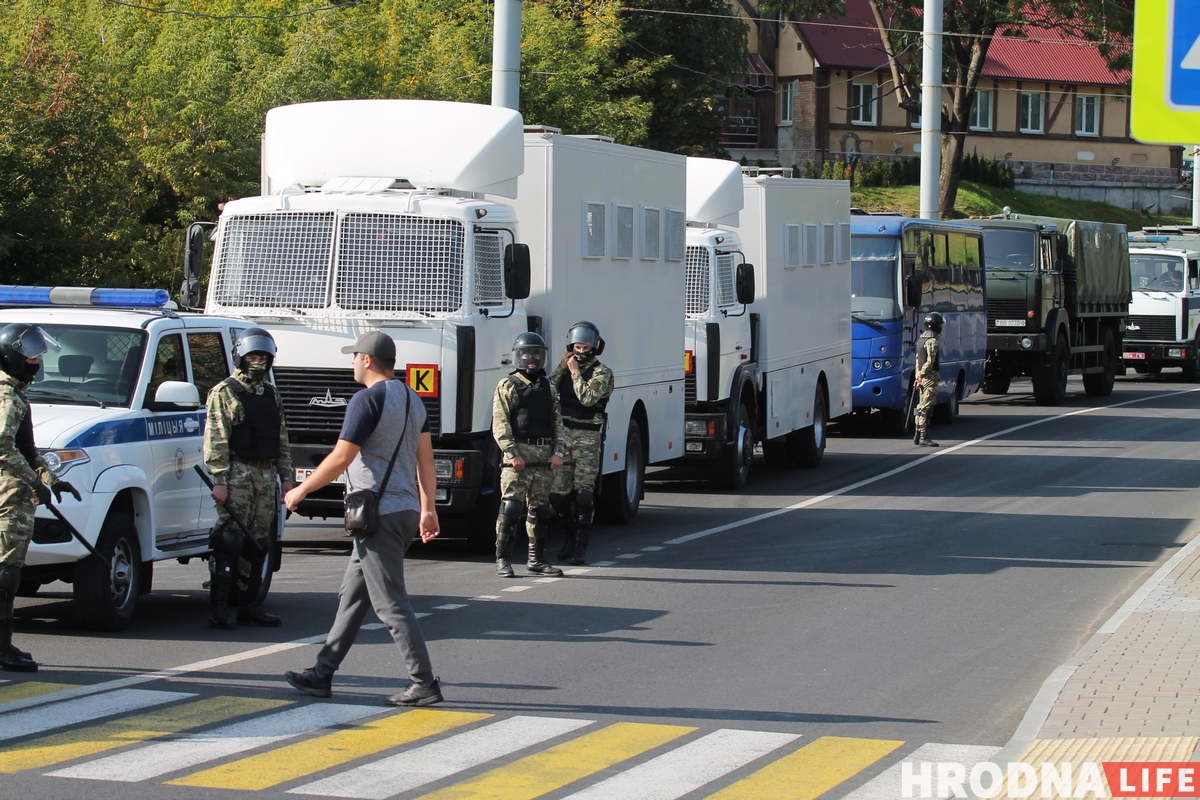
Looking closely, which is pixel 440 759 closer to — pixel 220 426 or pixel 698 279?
pixel 220 426

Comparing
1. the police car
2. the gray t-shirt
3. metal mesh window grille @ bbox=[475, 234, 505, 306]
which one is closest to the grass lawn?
metal mesh window grille @ bbox=[475, 234, 505, 306]

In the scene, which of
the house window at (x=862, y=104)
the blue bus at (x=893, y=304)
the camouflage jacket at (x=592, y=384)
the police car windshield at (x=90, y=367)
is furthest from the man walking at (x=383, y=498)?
the house window at (x=862, y=104)

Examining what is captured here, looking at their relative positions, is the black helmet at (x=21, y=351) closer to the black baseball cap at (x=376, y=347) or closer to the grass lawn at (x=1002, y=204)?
the black baseball cap at (x=376, y=347)

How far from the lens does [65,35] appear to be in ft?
81.5

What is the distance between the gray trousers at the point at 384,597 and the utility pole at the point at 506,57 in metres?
12.4

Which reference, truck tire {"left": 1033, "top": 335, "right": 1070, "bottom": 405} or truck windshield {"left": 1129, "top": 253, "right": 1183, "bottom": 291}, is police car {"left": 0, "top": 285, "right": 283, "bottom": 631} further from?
truck windshield {"left": 1129, "top": 253, "right": 1183, "bottom": 291}

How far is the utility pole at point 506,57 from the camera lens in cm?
1969

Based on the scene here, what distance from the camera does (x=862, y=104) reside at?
72875 millimetres

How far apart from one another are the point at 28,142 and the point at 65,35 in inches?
196

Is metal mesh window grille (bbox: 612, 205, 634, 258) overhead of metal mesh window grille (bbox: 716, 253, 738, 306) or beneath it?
overhead

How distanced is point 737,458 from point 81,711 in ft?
38.1

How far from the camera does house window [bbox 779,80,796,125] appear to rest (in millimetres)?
73062

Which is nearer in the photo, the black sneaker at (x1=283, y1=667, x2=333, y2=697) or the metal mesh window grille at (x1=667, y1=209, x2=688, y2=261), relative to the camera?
the black sneaker at (x1=283, y1=667, x2=333, y2=697)

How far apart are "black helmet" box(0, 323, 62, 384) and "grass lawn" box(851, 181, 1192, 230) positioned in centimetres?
4999
